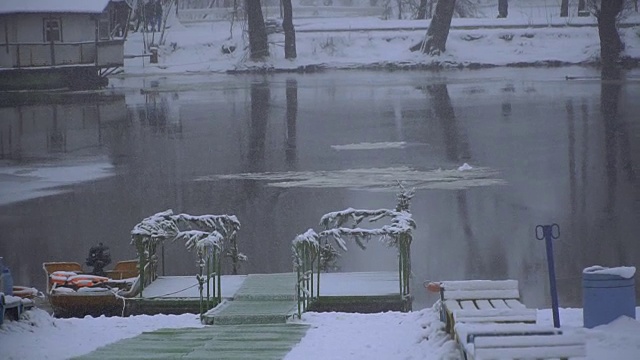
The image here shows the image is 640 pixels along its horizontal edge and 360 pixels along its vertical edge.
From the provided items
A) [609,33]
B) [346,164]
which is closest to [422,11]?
[609,33]

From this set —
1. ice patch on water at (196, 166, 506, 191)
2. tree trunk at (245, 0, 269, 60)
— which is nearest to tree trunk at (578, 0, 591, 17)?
ice patch on water at (196, 166, 506, 191)

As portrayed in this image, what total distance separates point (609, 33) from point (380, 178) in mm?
4282

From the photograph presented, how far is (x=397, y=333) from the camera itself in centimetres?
635

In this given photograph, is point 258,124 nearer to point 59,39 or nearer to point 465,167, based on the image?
point 59,39

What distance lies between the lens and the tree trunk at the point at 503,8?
18.0 m

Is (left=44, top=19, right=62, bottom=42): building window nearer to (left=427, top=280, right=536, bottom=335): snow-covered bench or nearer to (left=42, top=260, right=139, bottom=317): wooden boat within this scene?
(left=42, top=260, right=139, bottom=317): wooden boat

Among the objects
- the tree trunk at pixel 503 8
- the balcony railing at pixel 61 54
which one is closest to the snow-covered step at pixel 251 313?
the balcony railing at pixel 61 54

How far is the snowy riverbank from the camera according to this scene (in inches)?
664

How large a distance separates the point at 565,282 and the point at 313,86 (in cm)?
985

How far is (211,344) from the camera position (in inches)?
238

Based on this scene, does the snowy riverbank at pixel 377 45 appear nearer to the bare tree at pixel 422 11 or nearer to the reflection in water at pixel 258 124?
the bare tree at pixel 422 11

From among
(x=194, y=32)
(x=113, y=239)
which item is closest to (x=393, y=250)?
(x=113, y=239)

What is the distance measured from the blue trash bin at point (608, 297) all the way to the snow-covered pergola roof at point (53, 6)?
12.1 metres

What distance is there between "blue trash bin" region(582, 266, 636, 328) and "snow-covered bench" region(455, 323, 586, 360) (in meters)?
1.29
